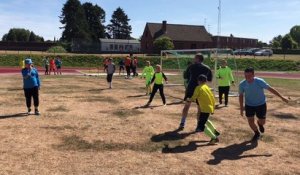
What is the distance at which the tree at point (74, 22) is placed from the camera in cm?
9831

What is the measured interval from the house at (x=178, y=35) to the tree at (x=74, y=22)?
18.2m

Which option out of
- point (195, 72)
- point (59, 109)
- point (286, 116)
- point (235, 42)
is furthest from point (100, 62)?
point (235, 42)

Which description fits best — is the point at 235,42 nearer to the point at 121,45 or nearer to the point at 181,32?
the point at 181,32

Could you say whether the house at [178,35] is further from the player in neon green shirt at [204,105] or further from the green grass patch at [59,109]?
the player in neon green shirt at [204,105]

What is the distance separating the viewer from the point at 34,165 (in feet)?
25.1

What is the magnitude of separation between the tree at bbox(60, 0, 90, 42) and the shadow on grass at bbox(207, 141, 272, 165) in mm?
91031

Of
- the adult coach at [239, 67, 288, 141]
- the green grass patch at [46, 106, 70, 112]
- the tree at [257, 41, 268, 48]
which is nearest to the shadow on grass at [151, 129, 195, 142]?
the adult coach at [239, 67, 288, 141]

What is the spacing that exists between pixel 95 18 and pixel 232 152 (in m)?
106

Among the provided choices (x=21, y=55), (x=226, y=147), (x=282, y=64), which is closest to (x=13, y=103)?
(x=226, y=147)

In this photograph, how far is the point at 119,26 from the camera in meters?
121

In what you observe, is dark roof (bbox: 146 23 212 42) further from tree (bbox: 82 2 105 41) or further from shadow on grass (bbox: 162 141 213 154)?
shadow on grass (bbox: 162 141 213 154)

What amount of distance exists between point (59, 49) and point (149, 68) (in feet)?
174

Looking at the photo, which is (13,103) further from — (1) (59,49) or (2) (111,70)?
(1) (59,49)

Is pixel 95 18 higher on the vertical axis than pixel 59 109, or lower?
higher
